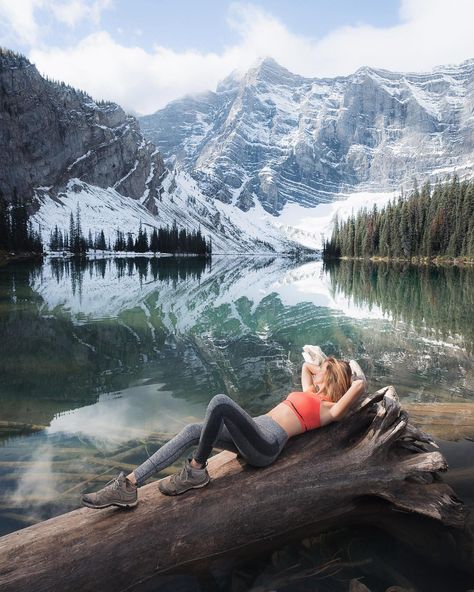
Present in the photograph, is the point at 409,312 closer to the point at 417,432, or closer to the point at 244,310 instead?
the point at 244,310

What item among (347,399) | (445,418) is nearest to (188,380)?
(445,418)

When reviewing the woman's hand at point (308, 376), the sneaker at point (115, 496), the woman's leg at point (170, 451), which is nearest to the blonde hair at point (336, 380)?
the woman's hand at point (308, 376)

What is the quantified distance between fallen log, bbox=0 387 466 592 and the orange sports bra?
0.26 metres

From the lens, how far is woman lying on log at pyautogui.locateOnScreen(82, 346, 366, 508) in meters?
4.96

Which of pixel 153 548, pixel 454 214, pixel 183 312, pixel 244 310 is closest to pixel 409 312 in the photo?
pixel 244 310

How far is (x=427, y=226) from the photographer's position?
102125 mm

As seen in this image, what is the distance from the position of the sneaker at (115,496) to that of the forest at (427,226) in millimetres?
96495

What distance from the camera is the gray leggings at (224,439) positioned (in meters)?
5.21

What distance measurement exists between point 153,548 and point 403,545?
324 centimetres

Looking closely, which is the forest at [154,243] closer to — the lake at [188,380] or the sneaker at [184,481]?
the lake at [188,380]

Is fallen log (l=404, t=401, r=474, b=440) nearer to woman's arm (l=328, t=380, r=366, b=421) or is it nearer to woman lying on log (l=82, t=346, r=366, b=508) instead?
woman lying on log (l=82, t=346, r=366, b=508)

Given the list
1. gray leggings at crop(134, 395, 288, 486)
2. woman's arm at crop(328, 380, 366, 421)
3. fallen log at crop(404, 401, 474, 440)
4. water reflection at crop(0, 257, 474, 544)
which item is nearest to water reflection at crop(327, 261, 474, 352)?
water reflection at crop(0, 257, 474, 544)

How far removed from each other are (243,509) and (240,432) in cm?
90

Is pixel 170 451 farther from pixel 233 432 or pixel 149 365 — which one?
pixel 149 365
